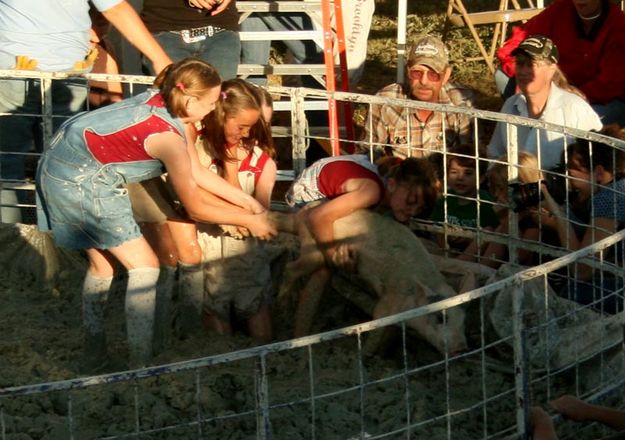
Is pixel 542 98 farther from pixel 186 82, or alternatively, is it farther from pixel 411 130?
pixel 186 82

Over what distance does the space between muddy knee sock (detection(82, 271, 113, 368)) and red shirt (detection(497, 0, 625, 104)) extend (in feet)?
10.7

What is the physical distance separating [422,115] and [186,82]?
223 cm

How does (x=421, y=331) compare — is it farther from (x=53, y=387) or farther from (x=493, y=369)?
(x=53, y=387)

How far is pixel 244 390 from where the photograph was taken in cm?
617

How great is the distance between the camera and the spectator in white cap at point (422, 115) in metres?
8.05

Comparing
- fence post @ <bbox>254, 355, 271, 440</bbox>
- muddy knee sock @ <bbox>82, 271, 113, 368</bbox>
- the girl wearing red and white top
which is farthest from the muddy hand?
fence post @ <bbox>254, 355, 271, 440</bbox>

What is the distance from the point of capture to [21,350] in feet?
22.2

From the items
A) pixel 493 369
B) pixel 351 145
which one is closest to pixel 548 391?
pixel 493 369

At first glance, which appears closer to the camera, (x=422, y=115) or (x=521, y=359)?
(x=521, y=359)

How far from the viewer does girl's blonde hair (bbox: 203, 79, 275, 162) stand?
6.73m

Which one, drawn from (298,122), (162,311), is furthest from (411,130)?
(162,311)

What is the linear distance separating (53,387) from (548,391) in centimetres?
216

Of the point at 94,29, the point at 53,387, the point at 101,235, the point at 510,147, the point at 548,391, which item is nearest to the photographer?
the point at 53,387

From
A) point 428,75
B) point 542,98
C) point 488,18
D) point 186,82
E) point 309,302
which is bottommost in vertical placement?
point 309,302
